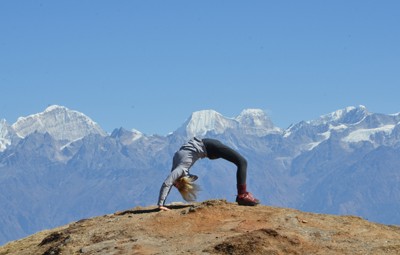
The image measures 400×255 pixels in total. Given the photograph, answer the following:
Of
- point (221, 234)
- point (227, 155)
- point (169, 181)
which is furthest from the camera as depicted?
Result: point (227, 155)

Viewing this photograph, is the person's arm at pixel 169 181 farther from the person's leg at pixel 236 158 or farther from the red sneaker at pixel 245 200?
the red sneaker at pixel 245 200

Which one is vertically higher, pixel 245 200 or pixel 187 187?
pixel 187 187

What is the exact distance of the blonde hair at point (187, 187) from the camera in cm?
1955

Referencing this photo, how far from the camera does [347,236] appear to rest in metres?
16.6

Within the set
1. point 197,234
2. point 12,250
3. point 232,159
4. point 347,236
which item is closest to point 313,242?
point 347,236

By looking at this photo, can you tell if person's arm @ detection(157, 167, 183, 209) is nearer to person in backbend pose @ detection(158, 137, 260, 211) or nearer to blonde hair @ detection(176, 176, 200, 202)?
person in backbend pose @ detection(158, 137, 260, 211)

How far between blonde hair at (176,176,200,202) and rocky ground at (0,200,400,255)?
457 mm

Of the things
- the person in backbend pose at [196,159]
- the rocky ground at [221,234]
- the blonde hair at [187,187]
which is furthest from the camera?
the blonde hair at [187,187]

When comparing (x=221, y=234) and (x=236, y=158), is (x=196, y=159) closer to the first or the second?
(x=236, y=158)

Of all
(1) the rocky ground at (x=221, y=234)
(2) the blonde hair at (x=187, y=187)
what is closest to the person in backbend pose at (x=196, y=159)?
(2) the blonde hair at (x=187, y=187)

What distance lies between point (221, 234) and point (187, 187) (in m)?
3.33

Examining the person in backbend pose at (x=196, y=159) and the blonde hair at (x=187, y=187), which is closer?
the person in backbend pose at (x=196, y=159)

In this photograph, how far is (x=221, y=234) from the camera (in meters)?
16.5

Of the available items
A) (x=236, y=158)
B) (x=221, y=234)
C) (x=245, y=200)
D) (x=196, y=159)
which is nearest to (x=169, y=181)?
(x=196, y=159)
